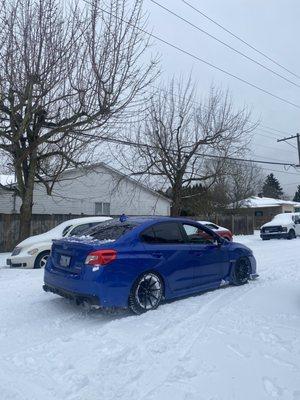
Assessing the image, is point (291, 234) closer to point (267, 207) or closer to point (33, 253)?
point (33, 253)

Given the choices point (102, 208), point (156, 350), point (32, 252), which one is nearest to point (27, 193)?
point (32, 252)

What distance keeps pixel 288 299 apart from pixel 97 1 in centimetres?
1164

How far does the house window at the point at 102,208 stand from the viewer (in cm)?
2879

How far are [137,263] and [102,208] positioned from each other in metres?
22.1

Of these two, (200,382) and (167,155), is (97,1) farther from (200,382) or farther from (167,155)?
(200,382)

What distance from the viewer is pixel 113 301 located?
6855 millimetres

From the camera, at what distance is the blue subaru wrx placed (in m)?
6.88

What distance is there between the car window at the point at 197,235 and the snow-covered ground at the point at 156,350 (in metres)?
1.04

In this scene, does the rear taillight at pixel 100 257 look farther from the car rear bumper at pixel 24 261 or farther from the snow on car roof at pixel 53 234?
the snow on car roof at pixel 53 234

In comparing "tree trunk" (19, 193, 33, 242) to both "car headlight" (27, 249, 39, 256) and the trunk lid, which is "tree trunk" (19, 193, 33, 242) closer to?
"car headlight" (27, 249, 39, 256)

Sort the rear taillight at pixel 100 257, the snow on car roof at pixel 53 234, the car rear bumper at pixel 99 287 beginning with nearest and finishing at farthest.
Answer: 1. the car rear bumper at pixel 99 287
2. the rear taillight at pixel 100 257
3. the snow on car roof at pixel 53 234

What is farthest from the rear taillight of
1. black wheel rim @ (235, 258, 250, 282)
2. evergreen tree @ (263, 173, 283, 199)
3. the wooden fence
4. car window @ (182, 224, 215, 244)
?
evergreen tree @ (263, 173, 283, 199)

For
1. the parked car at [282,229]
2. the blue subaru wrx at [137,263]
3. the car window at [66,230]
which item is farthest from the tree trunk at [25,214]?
the parked car at [282,229]

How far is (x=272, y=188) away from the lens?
301ft
